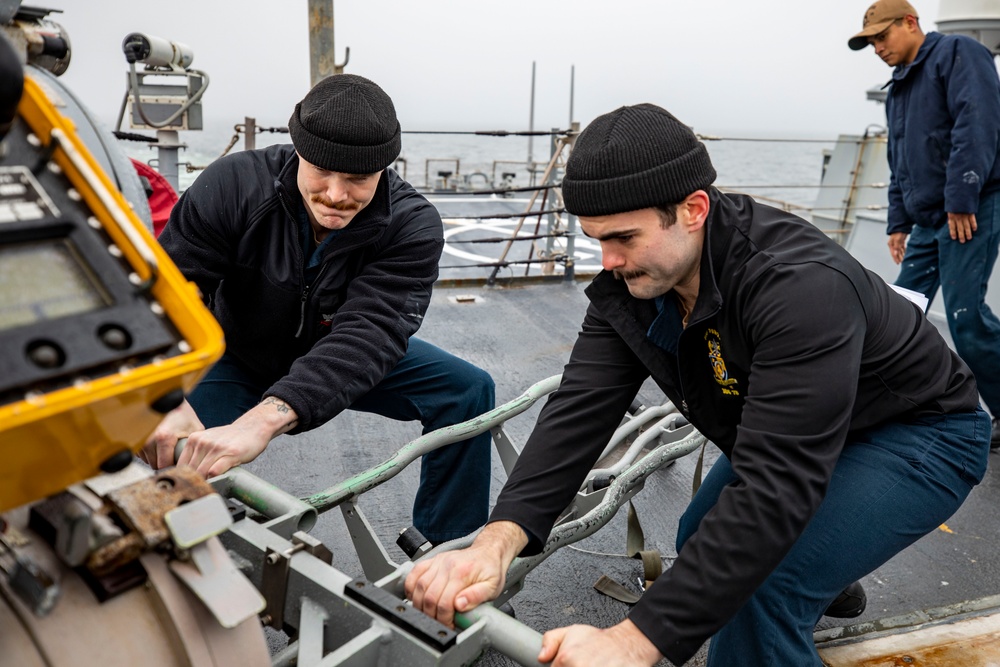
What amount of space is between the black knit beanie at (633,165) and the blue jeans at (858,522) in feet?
2.29

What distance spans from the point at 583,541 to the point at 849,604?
3.12ft

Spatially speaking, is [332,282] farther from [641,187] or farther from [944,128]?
[944,128]

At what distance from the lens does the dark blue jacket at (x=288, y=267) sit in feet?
8.68

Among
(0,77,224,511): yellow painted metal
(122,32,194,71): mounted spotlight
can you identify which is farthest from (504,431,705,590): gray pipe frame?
(122,32,194,71): mounted spotlight

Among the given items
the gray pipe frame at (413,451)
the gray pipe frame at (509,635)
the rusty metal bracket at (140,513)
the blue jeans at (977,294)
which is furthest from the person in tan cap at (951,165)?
the rusty metal bracket at (140,513)

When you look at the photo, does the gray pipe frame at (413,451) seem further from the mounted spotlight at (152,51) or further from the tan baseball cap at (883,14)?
the mounted spotlight at (152,51)

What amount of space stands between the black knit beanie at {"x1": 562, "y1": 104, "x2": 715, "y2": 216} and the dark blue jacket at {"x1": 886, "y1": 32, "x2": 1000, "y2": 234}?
8.59 feet

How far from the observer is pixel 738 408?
2.12 meters

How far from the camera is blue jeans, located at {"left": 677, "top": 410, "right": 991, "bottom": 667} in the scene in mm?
1894

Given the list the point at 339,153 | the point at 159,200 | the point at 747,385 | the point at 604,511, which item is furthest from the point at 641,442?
the point at 159,200

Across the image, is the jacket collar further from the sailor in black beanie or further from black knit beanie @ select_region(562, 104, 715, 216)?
black knit beanie @ select_region(562, 104, 715, 216)

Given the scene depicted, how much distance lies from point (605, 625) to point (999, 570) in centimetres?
156

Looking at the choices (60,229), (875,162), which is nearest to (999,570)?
(60,229)

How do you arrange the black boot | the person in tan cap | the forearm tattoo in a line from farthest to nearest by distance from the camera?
the person in tan cap, the black boot, the forearm tattoo
